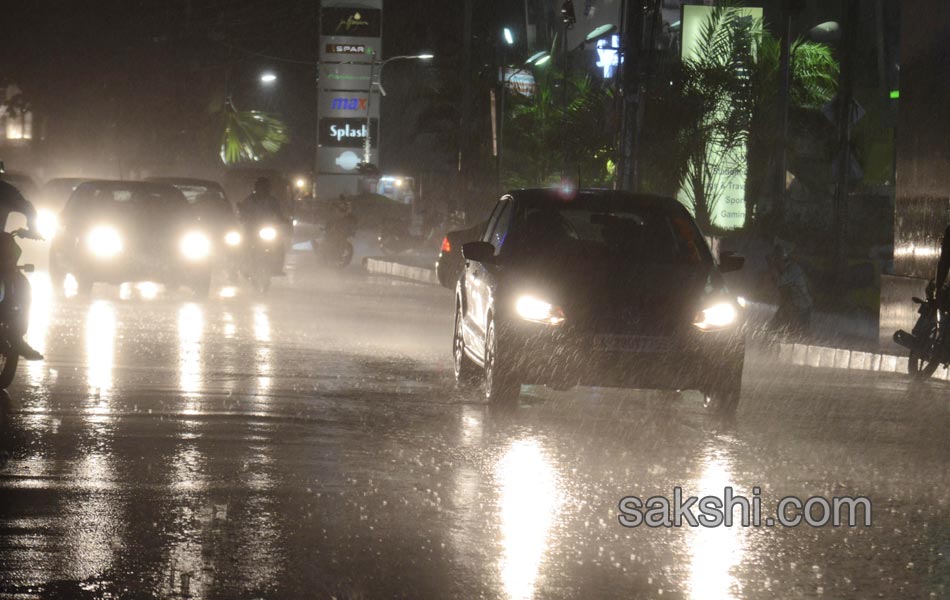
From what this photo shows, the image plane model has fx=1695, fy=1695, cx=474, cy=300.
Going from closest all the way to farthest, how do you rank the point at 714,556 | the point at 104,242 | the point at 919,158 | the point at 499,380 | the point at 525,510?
the point at 714,556, the point at 525,510, the point at 499,380, the point at 919,158, the point at 104,242

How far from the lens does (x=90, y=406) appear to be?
11.9 metres

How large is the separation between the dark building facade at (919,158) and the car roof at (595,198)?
19.4 ft

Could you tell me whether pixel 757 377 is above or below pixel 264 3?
below

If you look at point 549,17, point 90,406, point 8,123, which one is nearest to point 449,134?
point 549,17

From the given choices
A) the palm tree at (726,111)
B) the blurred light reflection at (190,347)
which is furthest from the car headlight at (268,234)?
the palm tree at (726,111)

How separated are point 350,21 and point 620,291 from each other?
80.5 m

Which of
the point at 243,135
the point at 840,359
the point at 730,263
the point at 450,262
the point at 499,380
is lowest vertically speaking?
the point at 840,359

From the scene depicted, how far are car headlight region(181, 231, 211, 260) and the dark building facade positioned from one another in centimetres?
991

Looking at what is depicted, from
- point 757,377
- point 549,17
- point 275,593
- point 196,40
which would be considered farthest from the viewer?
point 549,17

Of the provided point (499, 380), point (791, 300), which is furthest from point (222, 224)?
point (499, 380)

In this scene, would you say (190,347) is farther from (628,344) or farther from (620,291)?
(628,344)

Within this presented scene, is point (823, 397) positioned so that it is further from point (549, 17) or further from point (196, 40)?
point (549, 17)

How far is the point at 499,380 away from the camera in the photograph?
39.9 ft

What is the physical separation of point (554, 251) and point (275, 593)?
22.7ft
